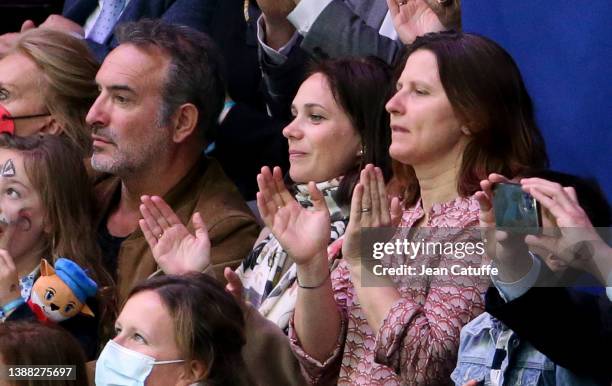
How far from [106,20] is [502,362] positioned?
11.2 feet

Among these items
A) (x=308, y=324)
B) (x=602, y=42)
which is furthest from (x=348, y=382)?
(x=602, y=42)

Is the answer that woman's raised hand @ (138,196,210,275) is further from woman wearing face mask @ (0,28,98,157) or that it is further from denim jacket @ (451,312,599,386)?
woman wearing face mask @ (0,28,98,157)

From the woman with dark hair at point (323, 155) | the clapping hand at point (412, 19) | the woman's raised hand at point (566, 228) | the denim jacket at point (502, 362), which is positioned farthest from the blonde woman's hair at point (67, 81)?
the woman's raised hand at point (566, 228)

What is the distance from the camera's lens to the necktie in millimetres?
6875

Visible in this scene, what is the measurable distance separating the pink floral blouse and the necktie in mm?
2715

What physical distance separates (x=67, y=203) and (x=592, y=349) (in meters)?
2.43

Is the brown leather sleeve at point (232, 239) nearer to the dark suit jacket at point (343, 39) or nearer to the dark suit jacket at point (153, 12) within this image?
the dark suit jacket at point (343, 39)

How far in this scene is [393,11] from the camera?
5.41m

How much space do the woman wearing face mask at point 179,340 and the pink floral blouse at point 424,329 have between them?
328 mm

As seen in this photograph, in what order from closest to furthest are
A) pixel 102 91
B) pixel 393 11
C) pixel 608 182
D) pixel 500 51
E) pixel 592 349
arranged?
pixel 592 349 < pixel 500 51 < pixel 608 182 < pixel 393 11 < pixel 102 91

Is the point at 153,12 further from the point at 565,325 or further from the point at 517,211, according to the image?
the point at 565,325

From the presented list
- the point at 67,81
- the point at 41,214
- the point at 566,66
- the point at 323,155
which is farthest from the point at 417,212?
the point at 67,81

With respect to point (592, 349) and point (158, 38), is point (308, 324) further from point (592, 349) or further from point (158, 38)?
point (158, 38)

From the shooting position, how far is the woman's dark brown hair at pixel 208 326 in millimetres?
4258
